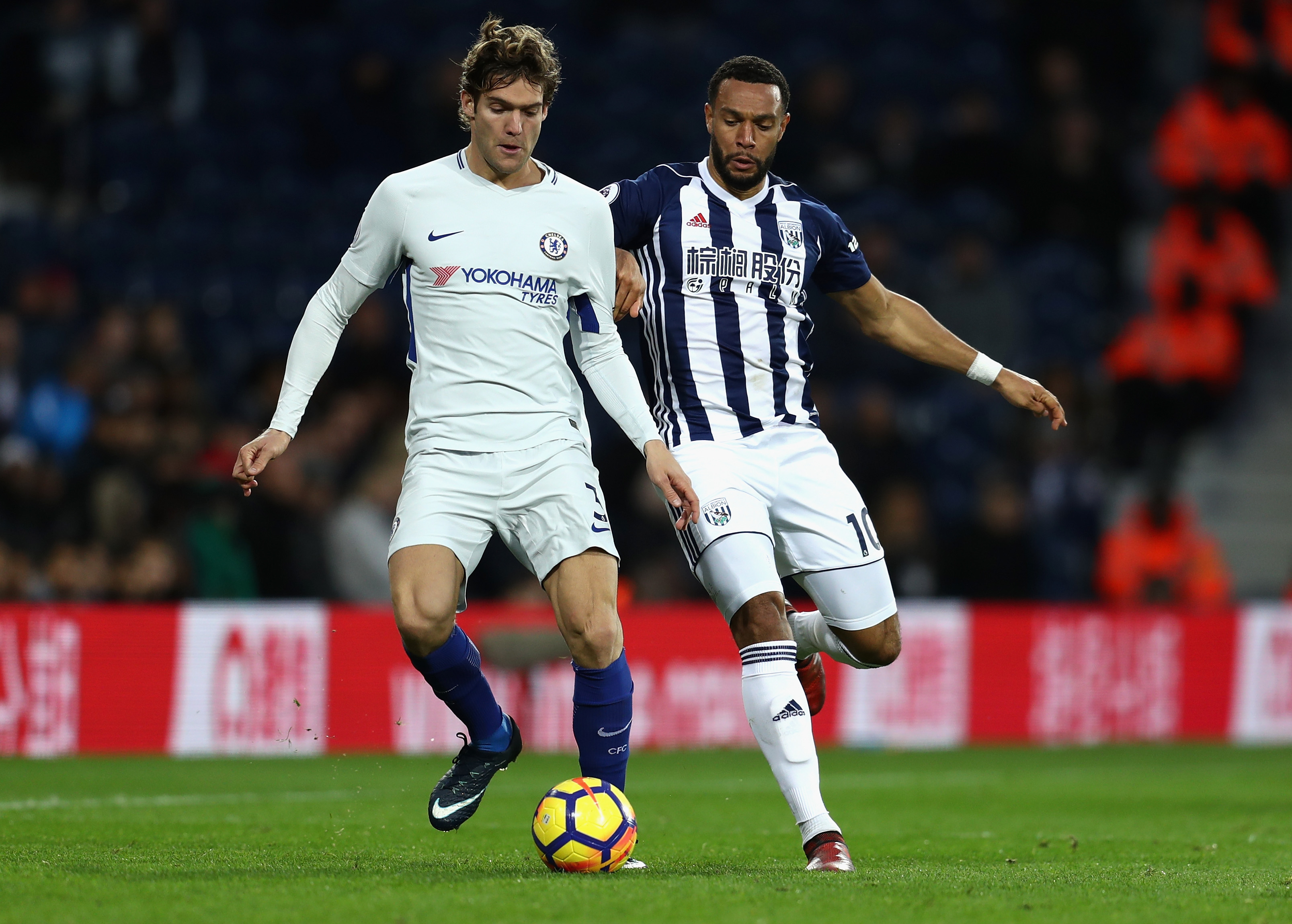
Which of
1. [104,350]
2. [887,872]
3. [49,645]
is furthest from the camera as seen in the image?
[104,350]

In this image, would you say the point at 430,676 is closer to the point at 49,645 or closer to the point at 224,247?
the point at 49,645

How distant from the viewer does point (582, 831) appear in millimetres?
5750

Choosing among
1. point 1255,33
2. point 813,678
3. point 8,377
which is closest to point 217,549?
point 8,377

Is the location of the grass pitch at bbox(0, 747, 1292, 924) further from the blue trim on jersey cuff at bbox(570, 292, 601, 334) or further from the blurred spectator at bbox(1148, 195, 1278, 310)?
the blurred spectator at bbox(1148, 195, 1278, 310)

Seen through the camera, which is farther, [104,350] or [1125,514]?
A: [1125,514]

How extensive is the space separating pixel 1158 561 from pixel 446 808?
9682mm

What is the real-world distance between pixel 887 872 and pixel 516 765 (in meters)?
5.98

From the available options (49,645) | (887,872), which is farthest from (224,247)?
(887,872)

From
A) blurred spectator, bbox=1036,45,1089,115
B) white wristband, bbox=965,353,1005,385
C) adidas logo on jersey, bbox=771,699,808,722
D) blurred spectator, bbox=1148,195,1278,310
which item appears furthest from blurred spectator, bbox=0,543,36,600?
blurred spectator, bbox=1148,195,1278,310

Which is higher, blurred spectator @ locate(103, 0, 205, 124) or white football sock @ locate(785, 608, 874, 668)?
blurred spectator @ locate(103, 0, 205, 124)

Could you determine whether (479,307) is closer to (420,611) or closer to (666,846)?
(420,611)

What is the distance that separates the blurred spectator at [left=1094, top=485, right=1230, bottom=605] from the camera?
1460 cm

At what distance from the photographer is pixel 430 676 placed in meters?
6.20

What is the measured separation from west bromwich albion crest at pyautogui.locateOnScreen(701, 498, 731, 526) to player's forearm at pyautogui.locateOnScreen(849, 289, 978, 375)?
1114mm
